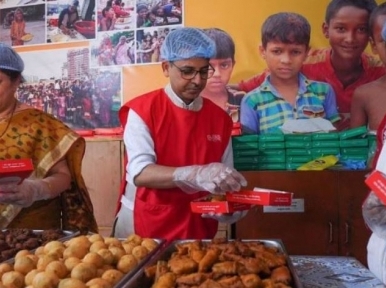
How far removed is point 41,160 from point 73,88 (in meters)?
1.07

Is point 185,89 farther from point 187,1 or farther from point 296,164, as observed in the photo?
point 187,1

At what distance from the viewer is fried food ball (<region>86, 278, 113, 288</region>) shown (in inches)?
41.2

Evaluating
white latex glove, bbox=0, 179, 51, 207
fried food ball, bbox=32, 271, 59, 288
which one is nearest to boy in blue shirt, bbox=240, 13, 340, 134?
white latex glove, bbox=0, 179, 51, 207

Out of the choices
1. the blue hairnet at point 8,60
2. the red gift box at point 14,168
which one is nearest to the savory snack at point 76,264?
the red gift box at point 14,168

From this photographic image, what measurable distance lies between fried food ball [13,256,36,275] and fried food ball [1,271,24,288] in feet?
0.12

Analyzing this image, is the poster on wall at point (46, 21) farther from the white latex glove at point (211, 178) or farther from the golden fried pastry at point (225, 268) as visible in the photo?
the golden fried pastry at point (225, 268)

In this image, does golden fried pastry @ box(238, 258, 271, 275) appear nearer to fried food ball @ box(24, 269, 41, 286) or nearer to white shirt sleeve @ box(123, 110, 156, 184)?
fried food ball @ box(24, 269, 41, 286)

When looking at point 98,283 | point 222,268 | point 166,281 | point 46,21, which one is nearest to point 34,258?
point 98,283

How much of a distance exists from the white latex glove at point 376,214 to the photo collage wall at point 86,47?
71.7 inches

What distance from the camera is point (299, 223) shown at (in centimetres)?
249

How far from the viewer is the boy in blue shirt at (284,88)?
2676 mm

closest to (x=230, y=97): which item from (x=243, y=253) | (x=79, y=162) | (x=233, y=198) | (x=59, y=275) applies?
(x=79, y=162)

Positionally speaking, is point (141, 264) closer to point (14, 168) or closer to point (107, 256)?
point (107, 256)

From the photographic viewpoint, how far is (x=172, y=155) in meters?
1.92
